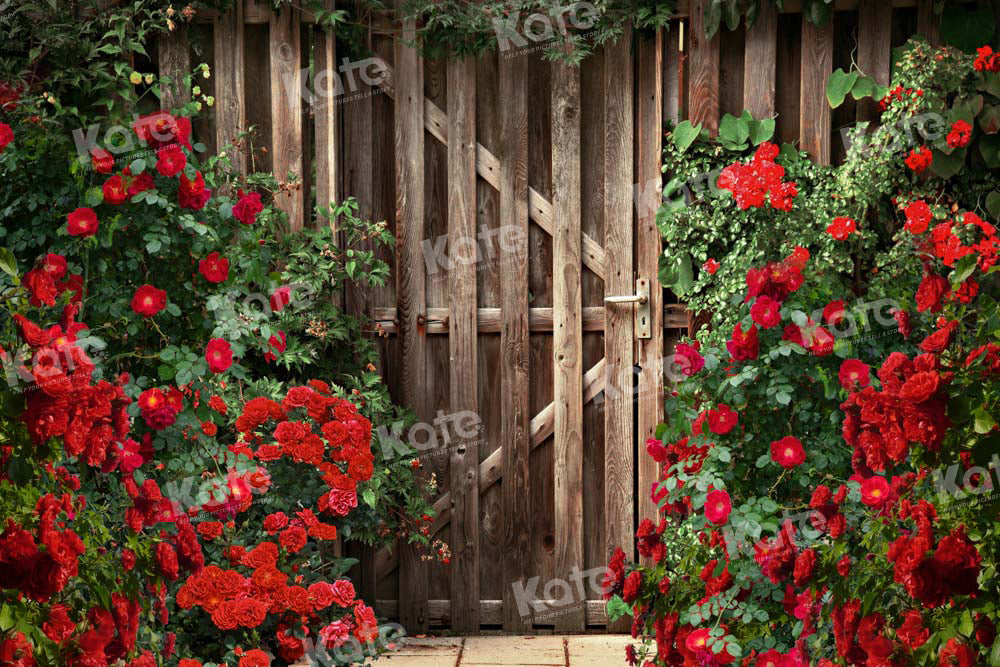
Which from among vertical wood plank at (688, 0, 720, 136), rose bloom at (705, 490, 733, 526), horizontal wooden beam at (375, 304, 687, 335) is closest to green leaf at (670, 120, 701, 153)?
vertical wood plank at (688, 0, 720, 136)

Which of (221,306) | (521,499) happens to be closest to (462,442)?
(521,499)

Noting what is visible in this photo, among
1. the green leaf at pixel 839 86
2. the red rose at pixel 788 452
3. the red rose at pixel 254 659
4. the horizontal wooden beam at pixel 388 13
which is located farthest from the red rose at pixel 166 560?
the green leaf at pixel 839 86

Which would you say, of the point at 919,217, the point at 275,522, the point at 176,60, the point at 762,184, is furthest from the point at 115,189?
the point at 919,217

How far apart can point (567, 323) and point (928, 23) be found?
1.72 metres

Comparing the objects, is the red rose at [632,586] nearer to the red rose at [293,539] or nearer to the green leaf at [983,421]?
the red rose at [293,539]

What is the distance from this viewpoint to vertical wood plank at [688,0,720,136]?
12.3 ft

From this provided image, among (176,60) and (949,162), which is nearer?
(949,162)

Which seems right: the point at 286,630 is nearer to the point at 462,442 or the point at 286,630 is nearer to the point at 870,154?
the point at 462,442

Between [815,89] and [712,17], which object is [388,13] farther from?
[815,89]

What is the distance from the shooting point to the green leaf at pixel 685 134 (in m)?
3.72

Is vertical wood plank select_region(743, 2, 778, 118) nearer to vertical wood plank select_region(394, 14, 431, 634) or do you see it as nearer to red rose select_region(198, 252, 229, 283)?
vertical wood plank select_region(394, 14, 431, 634)

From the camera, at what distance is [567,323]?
3.92 m

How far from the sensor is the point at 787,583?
2549mm

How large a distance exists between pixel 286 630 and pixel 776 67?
2654 mm
